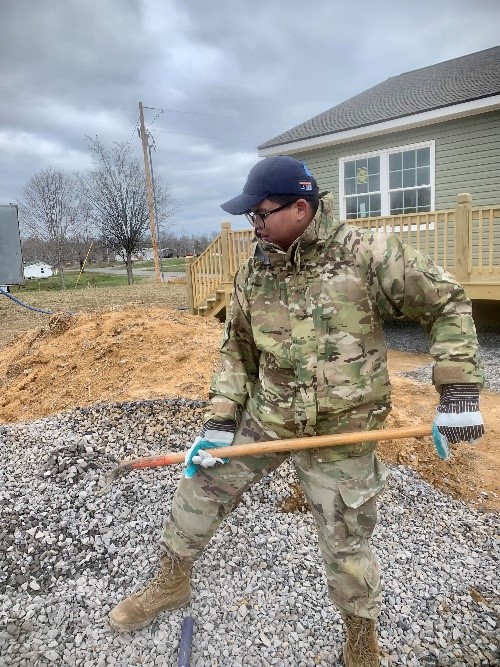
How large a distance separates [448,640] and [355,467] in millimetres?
1091

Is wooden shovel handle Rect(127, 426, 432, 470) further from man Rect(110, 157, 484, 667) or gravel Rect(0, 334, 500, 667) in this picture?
gravel Rect(0, 334, 500, 667)

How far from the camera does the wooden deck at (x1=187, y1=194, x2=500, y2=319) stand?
7645 millimetres

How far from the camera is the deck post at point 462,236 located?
754 centimetres

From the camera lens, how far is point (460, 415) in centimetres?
182

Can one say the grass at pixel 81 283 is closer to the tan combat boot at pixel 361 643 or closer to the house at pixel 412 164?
the house at pixel 412 164

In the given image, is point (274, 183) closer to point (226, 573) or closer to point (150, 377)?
point (226, 573)

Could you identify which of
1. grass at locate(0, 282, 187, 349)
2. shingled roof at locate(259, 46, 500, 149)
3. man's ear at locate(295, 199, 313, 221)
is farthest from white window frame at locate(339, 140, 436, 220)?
man's ear at locate(295, 199, 313, 221)

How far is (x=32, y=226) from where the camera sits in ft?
93.9

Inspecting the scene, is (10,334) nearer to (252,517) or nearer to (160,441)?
(160,441)

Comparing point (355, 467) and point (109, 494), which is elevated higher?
point (355, 467)

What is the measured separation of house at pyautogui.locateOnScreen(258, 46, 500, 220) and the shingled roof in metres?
0.03

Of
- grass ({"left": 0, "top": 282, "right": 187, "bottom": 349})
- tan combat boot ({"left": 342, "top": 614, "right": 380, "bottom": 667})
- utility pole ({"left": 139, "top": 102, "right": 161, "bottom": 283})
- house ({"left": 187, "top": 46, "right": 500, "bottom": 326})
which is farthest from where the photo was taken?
utility pole ({"left": 139, "top": 102, "right": 161, "bottom": 283})

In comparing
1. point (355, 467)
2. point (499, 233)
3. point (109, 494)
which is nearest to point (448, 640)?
point (355, 467)

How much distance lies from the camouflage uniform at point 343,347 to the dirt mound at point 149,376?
2109mm
